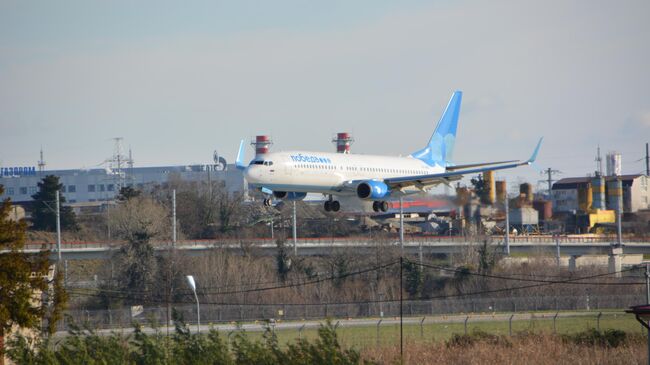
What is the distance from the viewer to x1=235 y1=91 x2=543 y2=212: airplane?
65438 millimetres

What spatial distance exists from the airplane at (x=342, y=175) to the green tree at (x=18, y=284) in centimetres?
2209

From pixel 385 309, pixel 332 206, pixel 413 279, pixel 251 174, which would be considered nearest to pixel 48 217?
pixel 413 279

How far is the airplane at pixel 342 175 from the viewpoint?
65.4 meters

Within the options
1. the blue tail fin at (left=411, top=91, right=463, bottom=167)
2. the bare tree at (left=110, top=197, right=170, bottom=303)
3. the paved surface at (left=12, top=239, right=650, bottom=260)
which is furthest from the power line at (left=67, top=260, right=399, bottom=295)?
the blue tail fin at (left=411, top=91, right=463, bottom=167)

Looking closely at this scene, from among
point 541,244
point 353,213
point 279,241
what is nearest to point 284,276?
point 279,241

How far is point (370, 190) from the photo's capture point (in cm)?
6906

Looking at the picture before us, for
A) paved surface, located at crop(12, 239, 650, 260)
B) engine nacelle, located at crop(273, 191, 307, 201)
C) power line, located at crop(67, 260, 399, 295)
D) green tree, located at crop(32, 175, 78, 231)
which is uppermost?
engine nacelle, located at crop(273, 191, 307, 201)

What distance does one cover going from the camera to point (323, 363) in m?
42.9

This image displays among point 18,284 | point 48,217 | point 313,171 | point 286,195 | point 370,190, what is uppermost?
point 313,171

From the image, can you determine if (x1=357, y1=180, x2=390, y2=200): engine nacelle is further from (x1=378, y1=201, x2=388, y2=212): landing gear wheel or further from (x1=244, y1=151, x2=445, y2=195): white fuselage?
(x1=378, y1=201, x2=388, y2=212): landing gear wheel

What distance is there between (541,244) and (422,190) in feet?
139

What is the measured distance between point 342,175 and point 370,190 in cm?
212

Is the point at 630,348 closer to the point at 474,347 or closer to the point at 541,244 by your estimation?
the point at 474,347

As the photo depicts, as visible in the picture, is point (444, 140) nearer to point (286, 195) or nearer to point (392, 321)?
point (392, 321)
